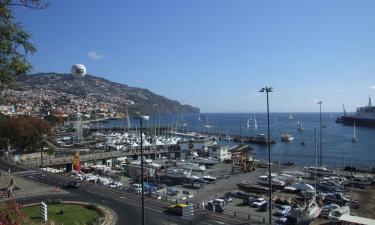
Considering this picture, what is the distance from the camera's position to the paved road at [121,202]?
1987 cm

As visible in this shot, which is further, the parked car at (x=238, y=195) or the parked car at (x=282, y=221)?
the parked car at (x=238, y=195)

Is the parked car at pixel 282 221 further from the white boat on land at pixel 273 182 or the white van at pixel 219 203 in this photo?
the white boat on land at pixel 273 182

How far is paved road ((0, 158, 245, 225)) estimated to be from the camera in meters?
19.9

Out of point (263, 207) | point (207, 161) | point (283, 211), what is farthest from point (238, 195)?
point (207, 161)

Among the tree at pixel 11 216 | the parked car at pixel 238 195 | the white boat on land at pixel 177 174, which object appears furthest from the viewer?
the white boat on land at pixel 177 174

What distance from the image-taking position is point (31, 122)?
4816cm

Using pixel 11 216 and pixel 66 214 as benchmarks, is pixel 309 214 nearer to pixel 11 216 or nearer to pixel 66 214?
pixel 66 214

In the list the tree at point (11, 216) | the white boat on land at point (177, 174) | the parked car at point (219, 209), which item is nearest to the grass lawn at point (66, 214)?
the parked car at point (219, 209)

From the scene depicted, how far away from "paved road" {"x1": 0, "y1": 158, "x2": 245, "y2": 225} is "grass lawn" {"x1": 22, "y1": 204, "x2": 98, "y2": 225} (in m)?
1.65

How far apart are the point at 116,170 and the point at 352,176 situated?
2683 cm

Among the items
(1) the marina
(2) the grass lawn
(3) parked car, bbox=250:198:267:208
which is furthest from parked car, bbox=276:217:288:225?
(2) the grass lawn

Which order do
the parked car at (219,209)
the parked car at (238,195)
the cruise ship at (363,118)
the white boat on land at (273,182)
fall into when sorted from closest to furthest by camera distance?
1. the parked car at (219,209)
2. the parked car at (238,195)
3. the white boat on land at (273,182)
4. the cruise ship at (363,118)

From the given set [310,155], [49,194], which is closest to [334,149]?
[310,155]

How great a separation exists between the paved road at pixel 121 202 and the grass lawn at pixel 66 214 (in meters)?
1.65
